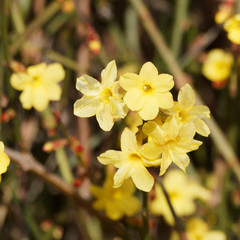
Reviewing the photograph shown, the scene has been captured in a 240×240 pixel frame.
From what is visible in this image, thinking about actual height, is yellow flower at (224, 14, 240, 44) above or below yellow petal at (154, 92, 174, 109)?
below

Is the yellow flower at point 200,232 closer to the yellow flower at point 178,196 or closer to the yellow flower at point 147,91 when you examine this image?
the yellow flower at point 178,196

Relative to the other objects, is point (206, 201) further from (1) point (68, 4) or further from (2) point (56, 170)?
(1) point (68, 4)

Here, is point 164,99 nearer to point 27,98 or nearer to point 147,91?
point 147,91

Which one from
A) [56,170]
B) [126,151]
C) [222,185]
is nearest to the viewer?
[126,151]

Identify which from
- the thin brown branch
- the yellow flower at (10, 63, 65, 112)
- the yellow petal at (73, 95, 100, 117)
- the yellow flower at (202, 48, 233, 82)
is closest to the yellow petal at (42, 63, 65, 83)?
the yellow flower at (10, 63, 65, 112)

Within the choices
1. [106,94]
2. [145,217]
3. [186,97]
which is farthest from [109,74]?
[145,217]

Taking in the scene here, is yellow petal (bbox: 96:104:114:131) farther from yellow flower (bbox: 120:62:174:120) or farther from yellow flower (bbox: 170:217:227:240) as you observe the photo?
yellow flower (bbox: 170:217:227:240)

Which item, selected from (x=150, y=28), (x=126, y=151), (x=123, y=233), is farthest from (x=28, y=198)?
(x=126, y=151)
